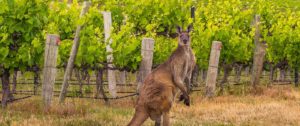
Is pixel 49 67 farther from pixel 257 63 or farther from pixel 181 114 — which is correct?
pixel 257 63

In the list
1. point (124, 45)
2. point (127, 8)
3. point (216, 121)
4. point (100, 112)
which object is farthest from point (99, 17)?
point (216, 121)

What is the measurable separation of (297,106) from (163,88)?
665 centimetres

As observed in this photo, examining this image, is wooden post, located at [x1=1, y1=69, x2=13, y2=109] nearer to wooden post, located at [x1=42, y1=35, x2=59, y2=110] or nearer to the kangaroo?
wooden post, located at [x1=42, y1=35, x2=59, y2=110]

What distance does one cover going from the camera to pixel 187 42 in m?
9.05

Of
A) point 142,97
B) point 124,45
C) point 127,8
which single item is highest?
point 127,8

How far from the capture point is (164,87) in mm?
7977

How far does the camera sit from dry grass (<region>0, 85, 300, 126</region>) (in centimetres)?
958

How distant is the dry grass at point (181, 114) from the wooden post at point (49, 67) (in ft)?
0.94

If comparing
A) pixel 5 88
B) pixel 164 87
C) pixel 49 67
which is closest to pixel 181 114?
pixel 49 67

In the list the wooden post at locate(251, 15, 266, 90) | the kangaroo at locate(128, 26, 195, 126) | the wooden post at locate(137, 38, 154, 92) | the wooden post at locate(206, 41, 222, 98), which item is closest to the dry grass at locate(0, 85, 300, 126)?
the wooden post at locate(206, 41, 222, 98)

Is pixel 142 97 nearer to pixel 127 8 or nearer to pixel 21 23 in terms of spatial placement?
pixel 21 23

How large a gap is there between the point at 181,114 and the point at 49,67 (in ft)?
9.77

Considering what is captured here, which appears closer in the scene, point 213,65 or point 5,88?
point 5,88

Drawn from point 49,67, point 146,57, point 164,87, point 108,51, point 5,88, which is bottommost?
point 5,88
